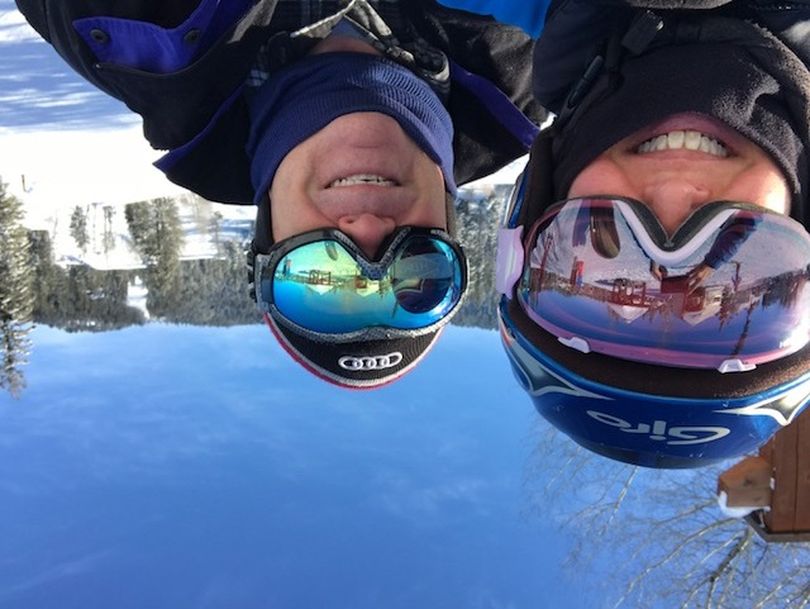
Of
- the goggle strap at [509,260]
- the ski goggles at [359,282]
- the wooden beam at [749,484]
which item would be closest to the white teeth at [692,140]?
the goggle strap at [509,260]

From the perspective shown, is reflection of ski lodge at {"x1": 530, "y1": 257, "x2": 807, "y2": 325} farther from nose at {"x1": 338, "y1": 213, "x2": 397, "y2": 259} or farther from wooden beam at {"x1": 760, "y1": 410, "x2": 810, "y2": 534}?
wooden beam at {"x1": 760, "y1": 410, "x2": 810, "y2": 534}

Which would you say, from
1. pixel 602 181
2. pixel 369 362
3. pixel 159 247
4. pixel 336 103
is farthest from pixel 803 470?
pixel 159 247

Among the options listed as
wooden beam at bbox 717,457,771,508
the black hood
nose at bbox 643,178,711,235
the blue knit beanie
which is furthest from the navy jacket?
wooden beam at bbox 717,457,771,508

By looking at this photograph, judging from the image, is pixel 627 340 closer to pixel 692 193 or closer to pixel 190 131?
pixel 692 193

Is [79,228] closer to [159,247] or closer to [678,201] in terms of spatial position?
[159,247]

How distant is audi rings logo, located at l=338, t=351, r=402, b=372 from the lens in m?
2.00

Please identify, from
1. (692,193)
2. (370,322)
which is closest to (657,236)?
(692,193)

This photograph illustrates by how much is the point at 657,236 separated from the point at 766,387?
1.18 ft

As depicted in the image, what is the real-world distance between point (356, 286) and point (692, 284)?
34.6 inches

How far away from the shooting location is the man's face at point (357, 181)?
1.88 metres

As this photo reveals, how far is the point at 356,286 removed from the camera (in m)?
1.90

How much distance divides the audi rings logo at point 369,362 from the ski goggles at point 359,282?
78 mm

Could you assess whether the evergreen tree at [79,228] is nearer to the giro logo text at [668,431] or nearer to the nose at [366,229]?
the nose at [366,229]

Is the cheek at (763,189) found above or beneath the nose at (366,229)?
above
